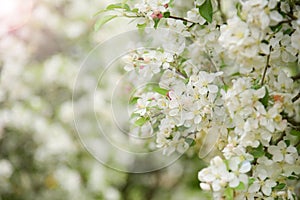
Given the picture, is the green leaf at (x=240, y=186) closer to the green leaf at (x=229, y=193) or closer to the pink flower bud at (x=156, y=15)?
the green leaf at (x=229, y=193)

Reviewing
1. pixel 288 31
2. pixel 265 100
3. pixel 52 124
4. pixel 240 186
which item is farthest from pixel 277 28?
pixel 52 124

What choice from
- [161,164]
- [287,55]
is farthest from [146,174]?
[287,55]

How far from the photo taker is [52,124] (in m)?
2.67

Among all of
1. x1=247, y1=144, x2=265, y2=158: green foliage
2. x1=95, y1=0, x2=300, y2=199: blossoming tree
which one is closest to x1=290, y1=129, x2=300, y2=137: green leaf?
x1=95, y1=0, x2=300, y2=199: blossoming tree

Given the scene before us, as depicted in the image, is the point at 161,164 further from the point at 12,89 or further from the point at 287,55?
the point at 12,89

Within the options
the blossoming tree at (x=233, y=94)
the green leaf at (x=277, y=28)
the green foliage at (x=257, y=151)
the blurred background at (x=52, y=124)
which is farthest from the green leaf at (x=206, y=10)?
the blurred background at (x=52, y=124)

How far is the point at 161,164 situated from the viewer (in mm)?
1678

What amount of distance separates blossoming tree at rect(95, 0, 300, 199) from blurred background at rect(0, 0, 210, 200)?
4.78 ft

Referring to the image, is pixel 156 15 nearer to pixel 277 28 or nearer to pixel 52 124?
pixel 277 28

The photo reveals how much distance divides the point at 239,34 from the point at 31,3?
2265 millimetres

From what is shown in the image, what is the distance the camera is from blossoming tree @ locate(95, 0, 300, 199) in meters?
0.82

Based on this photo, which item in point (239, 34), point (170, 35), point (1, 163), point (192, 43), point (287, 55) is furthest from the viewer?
point (1, 163)

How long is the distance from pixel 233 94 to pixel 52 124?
6.27 ft

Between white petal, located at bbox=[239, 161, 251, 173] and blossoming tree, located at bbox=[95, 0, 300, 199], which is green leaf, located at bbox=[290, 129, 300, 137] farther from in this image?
white petal, located at bbox=[239, 161, 251, 173]
